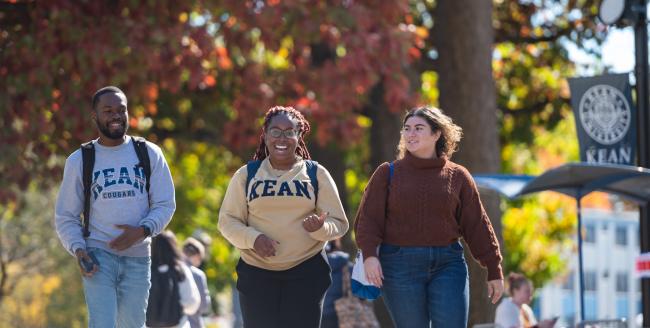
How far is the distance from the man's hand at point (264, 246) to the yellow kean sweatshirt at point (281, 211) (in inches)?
4.1

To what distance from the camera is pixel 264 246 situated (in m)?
7.22

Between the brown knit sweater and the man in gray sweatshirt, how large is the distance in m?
1.14

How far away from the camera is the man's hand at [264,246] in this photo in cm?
722

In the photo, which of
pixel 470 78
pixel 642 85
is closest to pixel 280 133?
pixel 642 85

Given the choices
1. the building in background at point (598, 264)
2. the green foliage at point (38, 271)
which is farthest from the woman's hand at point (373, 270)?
the building in background at point (598, 264)

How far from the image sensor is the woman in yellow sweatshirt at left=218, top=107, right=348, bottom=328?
7.41 m

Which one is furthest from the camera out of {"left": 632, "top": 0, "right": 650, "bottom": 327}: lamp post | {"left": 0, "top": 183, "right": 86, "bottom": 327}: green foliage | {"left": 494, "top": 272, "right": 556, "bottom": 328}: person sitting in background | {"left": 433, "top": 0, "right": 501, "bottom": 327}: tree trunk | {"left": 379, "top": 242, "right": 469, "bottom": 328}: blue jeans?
{"left": 0, "top": 183, "right": 86, "bottom": 327}: green foliage

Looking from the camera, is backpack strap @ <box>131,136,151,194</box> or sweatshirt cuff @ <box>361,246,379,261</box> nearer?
sweatshirt cuff @ <box>361,246,379,261</box>

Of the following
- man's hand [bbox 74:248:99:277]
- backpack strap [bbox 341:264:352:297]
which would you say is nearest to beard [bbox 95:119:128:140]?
man's hand [bbox 74:248:99:277]

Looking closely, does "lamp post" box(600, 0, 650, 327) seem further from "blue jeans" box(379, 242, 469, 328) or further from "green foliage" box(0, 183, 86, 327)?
"green foliage" box(0, 183, 86, 327)

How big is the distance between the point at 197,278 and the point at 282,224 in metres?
5.04

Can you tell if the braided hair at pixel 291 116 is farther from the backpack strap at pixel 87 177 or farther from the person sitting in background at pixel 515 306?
the person sitting in background at pixel 515 306

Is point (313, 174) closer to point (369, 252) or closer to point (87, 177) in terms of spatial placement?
point (369, 252)

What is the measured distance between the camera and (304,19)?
15000mm
